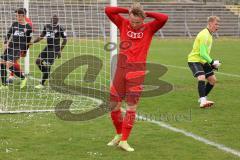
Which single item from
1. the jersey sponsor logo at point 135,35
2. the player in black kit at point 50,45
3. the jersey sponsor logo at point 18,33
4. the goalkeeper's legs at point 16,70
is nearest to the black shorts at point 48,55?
the player in black kit at point 50,45

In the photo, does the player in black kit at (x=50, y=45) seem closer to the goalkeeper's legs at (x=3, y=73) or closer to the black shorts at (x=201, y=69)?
the goalkeeper's legs at (x=3, y=73)

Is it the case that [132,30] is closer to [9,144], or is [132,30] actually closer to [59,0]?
[9,144]

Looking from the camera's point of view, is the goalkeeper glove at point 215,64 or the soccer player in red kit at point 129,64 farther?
the goalkeeper glove at point 215,64

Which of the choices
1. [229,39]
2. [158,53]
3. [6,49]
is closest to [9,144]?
[6,49]

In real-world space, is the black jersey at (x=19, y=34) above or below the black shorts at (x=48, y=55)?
above

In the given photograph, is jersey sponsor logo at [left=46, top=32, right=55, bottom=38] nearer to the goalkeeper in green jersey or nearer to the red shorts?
the goalkeeper in green jersey

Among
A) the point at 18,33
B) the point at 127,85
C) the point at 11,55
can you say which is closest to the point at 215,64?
the point at 127,85

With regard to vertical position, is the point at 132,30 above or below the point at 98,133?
above

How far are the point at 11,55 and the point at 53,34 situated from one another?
1.32m

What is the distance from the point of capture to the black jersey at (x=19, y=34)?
13.5m

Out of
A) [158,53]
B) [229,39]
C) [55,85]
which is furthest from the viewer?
[229,39]

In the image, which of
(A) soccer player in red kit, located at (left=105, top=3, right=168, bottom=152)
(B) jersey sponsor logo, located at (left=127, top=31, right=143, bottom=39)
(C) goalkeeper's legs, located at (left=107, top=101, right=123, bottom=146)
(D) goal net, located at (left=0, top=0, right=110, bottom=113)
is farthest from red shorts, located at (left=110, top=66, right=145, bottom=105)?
(D) goal net, located at (left=0, top=0, right=110, bottom=113)

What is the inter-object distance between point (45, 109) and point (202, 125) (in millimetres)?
3410

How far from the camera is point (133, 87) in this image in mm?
7949
